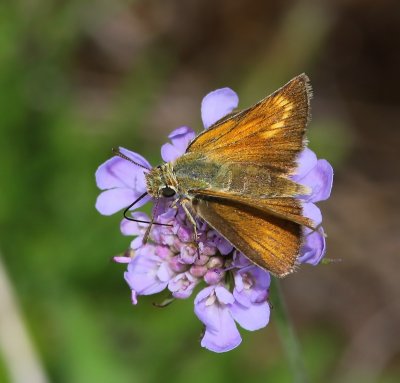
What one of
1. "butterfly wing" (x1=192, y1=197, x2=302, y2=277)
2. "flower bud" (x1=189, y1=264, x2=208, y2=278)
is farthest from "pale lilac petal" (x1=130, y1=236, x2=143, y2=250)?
"butterfly wing" (x1=192, y1=197, x2=302, y2=277)

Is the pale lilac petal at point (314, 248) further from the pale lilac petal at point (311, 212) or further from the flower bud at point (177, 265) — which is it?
the flower bud at point (177, 265)

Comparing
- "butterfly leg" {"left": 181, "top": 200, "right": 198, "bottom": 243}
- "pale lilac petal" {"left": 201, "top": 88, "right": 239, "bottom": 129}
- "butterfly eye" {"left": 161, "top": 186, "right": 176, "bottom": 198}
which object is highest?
"pale lilac petal" {"left": 201, "top": 88, "right": 239, "bottom": 129}

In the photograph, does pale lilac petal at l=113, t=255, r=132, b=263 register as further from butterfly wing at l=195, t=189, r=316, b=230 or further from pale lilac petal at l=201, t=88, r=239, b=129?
pale lilac petal at l=201, t=88, r=239, b=129

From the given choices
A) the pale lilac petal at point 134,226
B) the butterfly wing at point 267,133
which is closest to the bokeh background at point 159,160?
the pale lilac petal at point 134,226

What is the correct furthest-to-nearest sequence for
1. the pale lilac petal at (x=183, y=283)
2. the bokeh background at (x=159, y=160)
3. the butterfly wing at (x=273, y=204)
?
1. the bokeh background at (x=159, y=160)
2. the pale lilac petal at (x=183, y=283)
3. the butterfly wing at (x=273, y=204)

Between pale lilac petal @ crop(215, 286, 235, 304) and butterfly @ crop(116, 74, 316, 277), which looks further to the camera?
pale lilac petal @ crop(215, 286, 235, 304)

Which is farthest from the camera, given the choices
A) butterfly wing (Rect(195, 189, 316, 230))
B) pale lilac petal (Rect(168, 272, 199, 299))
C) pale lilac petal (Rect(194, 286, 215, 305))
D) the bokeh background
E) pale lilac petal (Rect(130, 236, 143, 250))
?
the bokeh background

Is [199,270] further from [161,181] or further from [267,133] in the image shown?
[267,133]

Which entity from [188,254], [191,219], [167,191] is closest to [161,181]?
[167,191]
